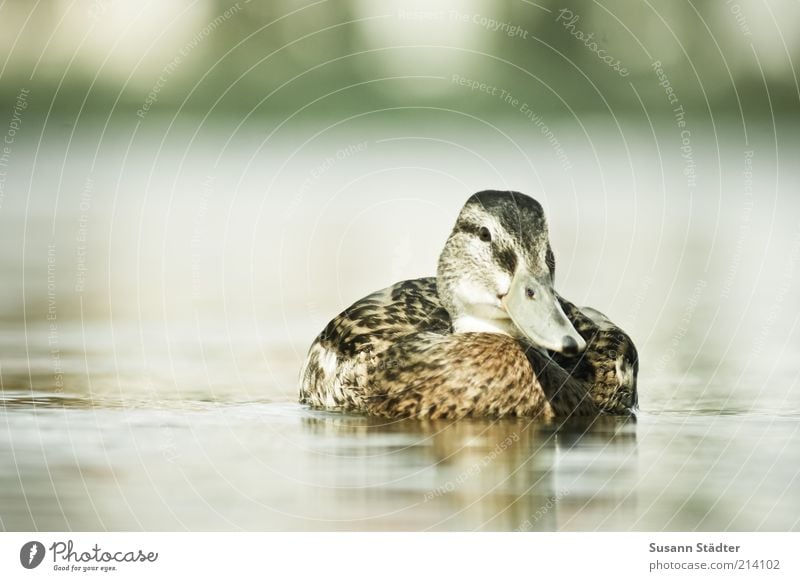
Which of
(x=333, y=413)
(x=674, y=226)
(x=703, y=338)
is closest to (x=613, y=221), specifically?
(x=674, y=226)

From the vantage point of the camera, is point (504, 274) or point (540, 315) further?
point (504, 274)

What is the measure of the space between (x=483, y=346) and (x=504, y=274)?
1.35 ft

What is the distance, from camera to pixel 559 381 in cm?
834

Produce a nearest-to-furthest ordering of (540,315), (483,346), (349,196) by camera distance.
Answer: (540,315)
(483,346)
(349,196)

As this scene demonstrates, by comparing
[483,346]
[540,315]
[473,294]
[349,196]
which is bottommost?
[483,346]

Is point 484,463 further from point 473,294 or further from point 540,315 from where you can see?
point 473,294

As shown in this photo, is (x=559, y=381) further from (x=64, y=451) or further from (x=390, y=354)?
(x=64, y=451)

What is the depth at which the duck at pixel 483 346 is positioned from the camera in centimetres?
820

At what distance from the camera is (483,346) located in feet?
27.5

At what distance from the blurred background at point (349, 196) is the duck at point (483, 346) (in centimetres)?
31
